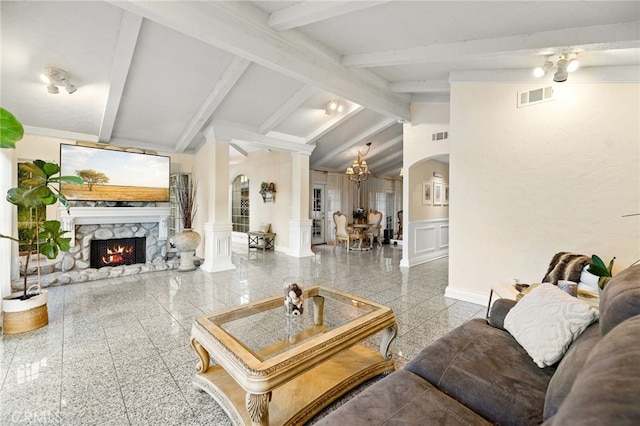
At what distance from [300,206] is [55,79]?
4.56 meters

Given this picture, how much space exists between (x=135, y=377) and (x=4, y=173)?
2820 mm

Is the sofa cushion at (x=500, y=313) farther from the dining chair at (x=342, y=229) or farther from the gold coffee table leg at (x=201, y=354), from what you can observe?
the dining chair at (x=342, y=229)

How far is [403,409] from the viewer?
1083 millimetres

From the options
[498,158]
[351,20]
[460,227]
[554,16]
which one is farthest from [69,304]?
[554,16]

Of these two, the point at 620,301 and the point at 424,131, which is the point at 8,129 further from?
the point at 424,131

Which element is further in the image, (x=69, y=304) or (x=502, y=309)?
(x=69, y=304)

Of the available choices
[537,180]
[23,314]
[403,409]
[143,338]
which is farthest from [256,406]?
[537,180]

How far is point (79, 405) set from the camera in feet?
5.49

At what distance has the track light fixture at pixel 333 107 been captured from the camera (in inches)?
203

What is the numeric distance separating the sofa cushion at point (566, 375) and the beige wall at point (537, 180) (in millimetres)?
2300

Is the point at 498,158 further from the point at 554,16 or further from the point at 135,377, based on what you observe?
the point at 135,377

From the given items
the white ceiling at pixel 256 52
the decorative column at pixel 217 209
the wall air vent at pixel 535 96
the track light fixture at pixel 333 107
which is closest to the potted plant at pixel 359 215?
the track light fixture at pixel 333 107

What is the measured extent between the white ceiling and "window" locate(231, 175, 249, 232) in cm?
407

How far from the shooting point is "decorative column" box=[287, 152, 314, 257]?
6512mm
